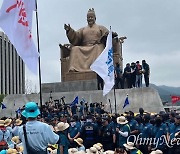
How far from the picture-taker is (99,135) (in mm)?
10258

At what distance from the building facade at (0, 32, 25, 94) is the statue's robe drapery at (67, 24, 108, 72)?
156ft

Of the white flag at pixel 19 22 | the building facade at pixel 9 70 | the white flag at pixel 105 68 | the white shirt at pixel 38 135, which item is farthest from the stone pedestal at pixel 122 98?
the building facade at pixel 9 70

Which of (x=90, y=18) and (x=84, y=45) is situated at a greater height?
(x=90, y=18)

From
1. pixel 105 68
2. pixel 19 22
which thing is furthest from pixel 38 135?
pixel 105 68

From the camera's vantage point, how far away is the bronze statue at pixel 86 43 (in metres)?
19.5

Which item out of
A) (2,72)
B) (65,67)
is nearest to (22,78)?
(2,72)

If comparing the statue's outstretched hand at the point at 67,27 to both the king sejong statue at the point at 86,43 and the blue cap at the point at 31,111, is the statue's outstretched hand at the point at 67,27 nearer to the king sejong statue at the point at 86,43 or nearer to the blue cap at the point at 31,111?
the king sejong statue at the point at 86,43

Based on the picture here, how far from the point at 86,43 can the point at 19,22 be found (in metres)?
12.6

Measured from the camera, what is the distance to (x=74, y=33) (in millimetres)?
20031

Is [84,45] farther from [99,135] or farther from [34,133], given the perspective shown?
[34,133]

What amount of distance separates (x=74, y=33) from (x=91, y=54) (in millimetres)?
1331

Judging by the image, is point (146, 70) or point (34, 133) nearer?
point (34, 133)

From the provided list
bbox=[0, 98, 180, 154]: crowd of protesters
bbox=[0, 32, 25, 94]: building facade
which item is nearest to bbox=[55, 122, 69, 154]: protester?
bbox=[0, 98, 180, 154]: crowd of protesters

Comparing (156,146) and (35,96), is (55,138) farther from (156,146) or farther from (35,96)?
(35,96)
